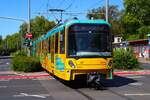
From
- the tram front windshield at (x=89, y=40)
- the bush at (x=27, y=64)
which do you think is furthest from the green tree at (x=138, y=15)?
the tram front windshield at (x=89, y=40)

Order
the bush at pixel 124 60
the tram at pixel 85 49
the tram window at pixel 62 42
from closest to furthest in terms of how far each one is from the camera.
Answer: the tram at pixel 85 49 → the tram window at pixel 62 42 → the bush at pixel 124 60

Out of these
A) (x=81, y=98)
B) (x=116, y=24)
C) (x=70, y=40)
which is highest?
(x=116, y=24)

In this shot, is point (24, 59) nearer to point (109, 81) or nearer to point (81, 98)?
point (109, 81)

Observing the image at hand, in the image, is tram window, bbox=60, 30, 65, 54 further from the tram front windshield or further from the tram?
the tram front windshield

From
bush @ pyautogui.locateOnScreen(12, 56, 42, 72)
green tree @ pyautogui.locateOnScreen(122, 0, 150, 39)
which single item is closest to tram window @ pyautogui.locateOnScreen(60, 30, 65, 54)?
bush @ pyautogui.locateOnScreen(12, 56, 42, 72)

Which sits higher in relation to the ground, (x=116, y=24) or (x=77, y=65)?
(x=116, y=24)

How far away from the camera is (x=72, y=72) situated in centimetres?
1855

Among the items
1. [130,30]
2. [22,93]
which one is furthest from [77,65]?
[130,30]

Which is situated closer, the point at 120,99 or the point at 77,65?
the point at 120,99

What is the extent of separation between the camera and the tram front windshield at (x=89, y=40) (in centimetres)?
1866

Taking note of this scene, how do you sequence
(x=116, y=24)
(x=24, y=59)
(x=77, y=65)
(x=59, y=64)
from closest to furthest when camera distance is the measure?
(x=77, y=65)
(x=59, y=64)
(x=24, y=59)
(x=116, y=24)

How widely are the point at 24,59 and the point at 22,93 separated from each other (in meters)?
13.8

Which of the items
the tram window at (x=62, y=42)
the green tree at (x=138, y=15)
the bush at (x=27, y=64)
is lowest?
the bush at (x=27, y=64)

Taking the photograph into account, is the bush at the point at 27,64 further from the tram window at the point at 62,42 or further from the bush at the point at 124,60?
the tram window at the point at 62,42
